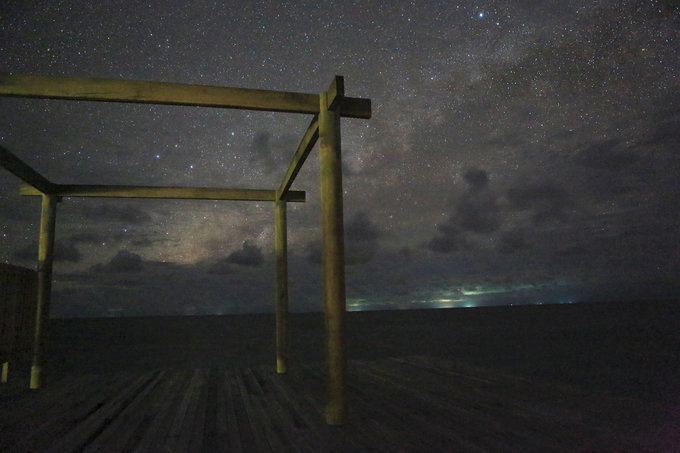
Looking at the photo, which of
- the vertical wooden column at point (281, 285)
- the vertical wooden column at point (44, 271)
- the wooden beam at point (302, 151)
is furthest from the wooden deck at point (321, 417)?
the wooden beam at point (302, 151)

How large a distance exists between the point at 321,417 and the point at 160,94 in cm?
369

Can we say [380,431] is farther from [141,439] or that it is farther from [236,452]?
[141,439]

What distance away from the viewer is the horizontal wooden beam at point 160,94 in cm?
409

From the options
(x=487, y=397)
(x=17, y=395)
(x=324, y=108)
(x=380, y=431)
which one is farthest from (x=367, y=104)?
(x=17, y=395)

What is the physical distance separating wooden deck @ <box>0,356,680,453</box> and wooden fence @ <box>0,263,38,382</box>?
0.62m

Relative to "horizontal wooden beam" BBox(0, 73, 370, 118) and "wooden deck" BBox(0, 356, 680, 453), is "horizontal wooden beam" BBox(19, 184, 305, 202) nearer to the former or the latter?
"wooden deck" BBox(0, 356, 680, 453)

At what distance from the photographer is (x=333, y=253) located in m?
4.33

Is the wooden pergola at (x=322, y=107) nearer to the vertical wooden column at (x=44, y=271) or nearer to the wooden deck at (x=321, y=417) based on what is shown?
the wooden deck at (x=321, y=417)

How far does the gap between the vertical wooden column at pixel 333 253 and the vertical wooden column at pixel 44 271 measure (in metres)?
5.26

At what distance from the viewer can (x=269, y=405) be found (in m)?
4.90

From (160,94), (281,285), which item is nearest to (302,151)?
(160,94)

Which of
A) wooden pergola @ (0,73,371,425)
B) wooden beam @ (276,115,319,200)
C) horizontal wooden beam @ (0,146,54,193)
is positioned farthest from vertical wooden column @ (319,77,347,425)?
horizontal wooden beam @ (0,146,54,193)

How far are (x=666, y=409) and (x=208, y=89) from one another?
19.6 feet

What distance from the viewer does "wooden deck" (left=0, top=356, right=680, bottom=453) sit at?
11.6 feet
